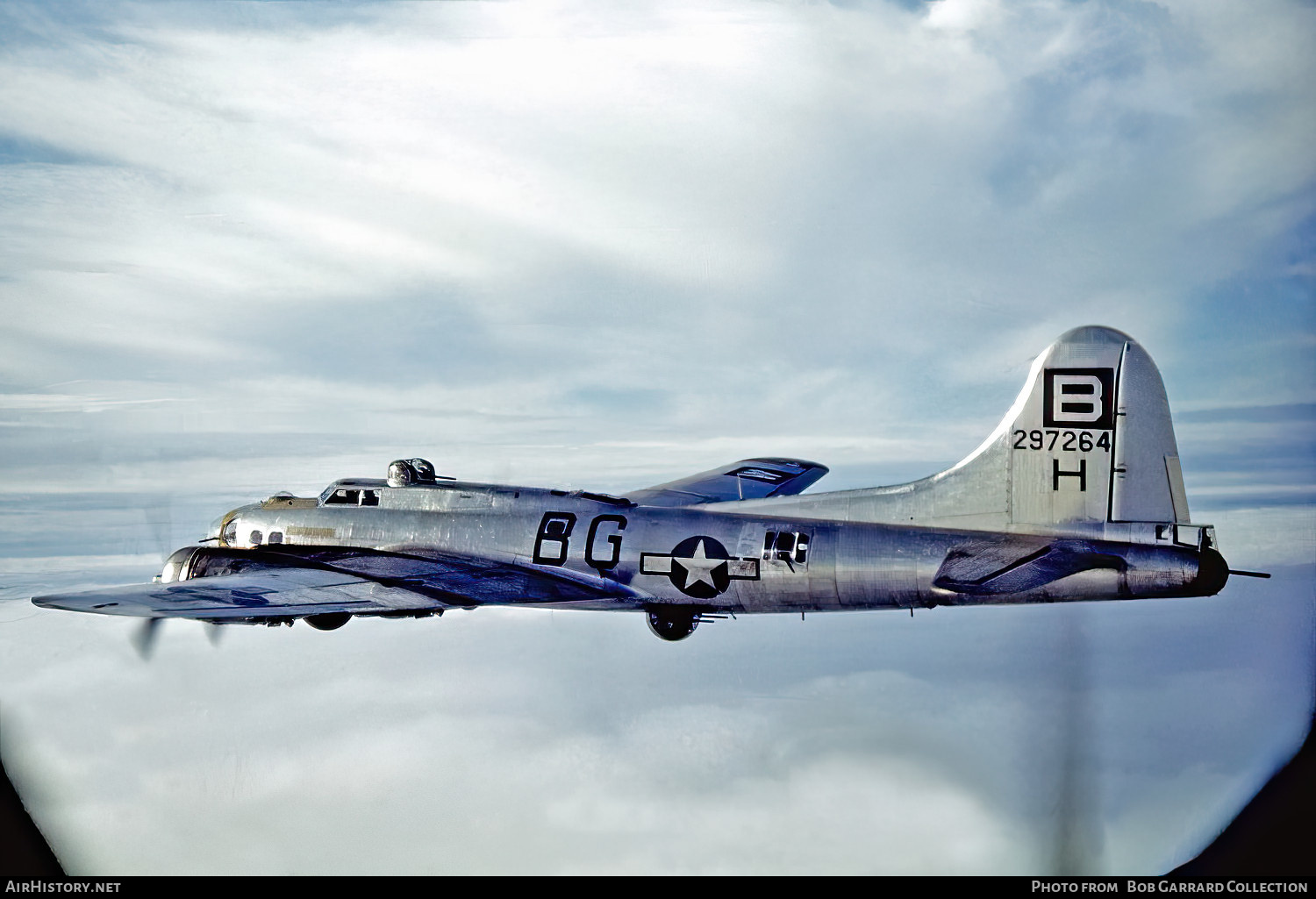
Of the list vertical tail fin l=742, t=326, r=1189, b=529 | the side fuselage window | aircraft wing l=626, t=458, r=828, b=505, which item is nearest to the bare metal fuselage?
the side fuselage window

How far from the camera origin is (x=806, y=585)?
17547 mm

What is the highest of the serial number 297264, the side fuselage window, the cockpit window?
the serial number 297264

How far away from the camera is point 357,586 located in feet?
60.4

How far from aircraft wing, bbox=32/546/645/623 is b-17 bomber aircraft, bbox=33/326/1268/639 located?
46mm

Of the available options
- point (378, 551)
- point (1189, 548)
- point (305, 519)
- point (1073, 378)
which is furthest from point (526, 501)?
point (1189, 548)

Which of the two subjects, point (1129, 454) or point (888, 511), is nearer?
point (1129, 454)

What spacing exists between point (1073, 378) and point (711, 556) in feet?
21.0

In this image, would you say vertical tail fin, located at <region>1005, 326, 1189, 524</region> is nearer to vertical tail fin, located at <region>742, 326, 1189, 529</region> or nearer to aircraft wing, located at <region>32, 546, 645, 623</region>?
vertical tail fin, located at <region>742, 326, 1189, 529</region>

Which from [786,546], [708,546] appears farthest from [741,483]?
[786,546]

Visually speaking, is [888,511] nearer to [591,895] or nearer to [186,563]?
[591,895]

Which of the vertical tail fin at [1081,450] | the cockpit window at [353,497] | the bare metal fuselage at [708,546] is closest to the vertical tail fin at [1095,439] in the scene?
the vertical tail fin at [1081,450]

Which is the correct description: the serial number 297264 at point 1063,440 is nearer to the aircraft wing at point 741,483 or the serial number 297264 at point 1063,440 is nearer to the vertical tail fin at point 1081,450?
the vertical tail fin at point 1081,450

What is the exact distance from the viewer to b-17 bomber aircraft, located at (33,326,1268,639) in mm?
15250

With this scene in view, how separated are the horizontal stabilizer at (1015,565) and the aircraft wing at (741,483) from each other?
7697mm
